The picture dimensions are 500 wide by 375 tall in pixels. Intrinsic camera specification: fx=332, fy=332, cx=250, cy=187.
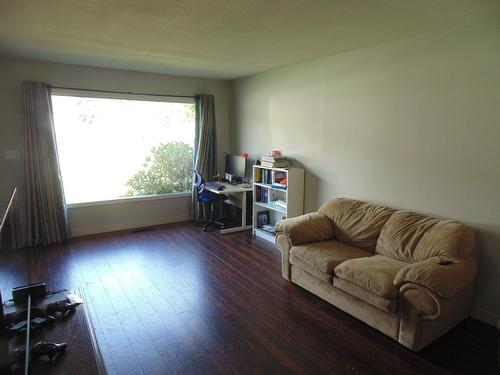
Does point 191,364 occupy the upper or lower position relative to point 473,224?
lower

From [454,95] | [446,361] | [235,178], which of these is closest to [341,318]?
[446,361]

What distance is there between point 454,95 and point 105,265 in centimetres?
408

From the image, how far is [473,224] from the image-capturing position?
111 inches

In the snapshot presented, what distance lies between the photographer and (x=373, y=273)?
259 centimetres

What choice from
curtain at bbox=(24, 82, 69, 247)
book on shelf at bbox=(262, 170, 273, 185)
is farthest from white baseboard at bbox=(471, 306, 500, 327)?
curtain at bbox=(24, 82, 69, 247)

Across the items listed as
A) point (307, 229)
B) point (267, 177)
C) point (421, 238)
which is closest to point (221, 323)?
point (307, 229)

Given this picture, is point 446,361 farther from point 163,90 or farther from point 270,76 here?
point 163,90

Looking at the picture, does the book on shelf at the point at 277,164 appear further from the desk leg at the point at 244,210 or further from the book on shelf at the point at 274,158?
the desk leg at the point at 244,210

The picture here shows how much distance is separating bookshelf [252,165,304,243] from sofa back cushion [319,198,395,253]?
0.77 m

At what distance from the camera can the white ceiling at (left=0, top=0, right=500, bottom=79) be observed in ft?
7.77

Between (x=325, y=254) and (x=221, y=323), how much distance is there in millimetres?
1112

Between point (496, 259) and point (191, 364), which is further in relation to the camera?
point (496, 259)

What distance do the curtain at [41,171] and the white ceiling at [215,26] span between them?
600 mm

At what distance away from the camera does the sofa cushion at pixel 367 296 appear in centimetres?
244
